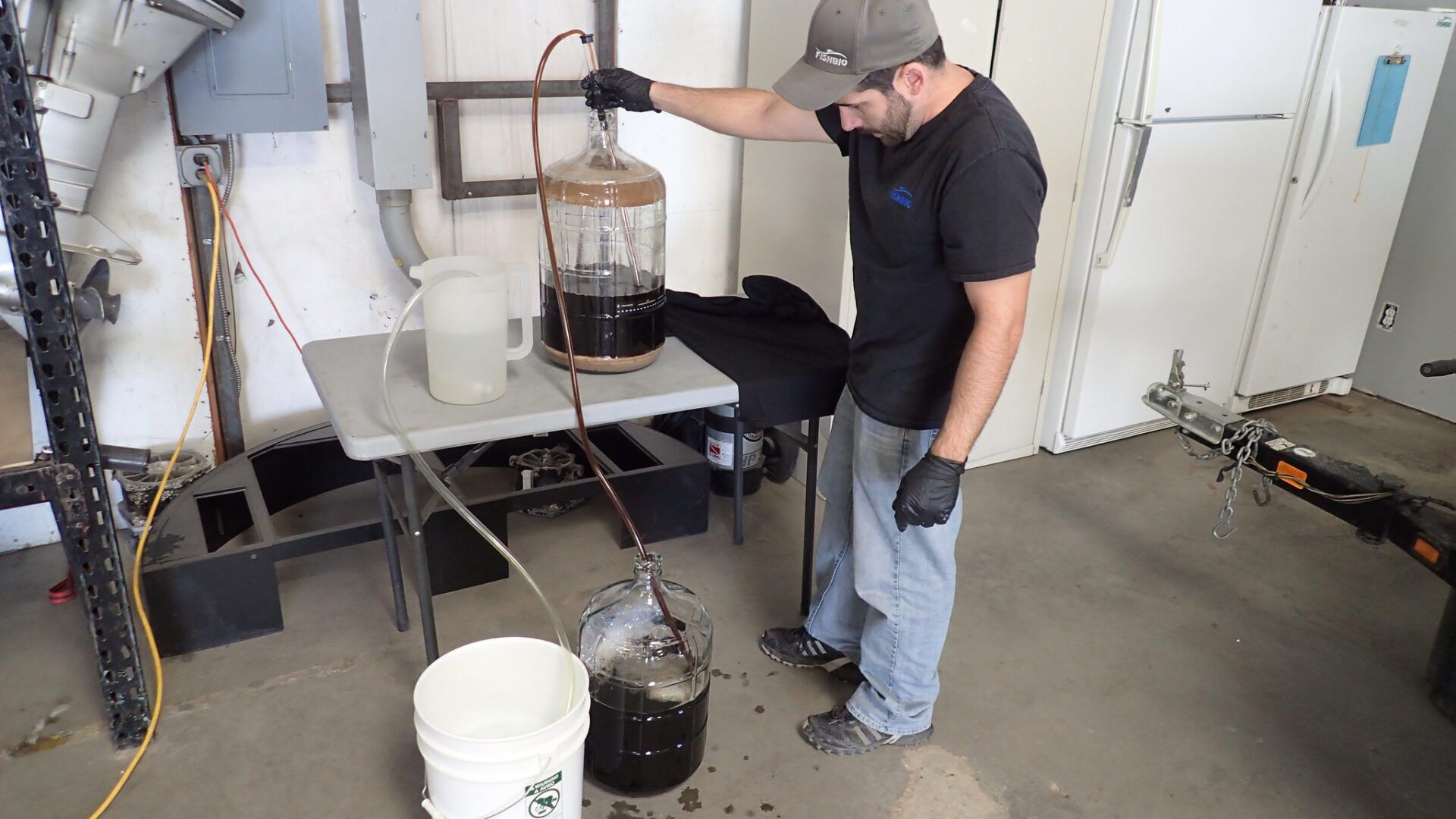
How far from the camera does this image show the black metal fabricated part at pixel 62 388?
1.40 meters

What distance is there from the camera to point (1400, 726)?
1985 mm

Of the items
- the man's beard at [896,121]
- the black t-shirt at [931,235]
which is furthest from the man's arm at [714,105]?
the man's beard at [896,121]

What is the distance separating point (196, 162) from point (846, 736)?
187 cm

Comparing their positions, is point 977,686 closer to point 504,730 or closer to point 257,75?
point 504,730

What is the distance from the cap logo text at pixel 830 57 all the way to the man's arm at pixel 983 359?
38 cm

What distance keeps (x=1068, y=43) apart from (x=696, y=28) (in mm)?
996

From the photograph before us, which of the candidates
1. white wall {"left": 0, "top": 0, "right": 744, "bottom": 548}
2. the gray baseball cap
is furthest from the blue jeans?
white wall {"left": 0, "top": 0, "right": 744, "bottom": 548}

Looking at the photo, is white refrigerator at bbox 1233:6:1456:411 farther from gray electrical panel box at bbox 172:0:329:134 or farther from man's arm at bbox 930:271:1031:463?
gray electrical panel box at bbox 172:0:329:134

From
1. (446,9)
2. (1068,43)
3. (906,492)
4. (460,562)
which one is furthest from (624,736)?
(1068,43)

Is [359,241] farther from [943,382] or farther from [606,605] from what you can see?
[943,382]

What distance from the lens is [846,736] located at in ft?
6.07

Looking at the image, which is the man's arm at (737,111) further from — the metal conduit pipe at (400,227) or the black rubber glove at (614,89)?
the metal conduit pipe at (400,227)

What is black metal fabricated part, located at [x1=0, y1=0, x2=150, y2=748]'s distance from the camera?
55.2 inches

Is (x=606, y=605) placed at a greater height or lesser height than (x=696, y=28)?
lesser
